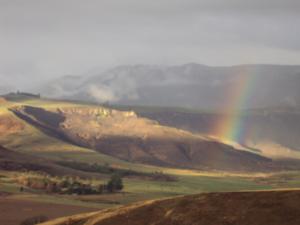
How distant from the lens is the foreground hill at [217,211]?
146ft

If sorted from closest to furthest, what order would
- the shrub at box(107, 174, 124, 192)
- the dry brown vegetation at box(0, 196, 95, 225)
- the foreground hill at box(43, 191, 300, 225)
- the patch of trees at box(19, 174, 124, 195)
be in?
the foreground hill at box(43, 191, 300, 225)
the dry brown vegetation at box(0, 196, 95, 225)
the patch of trees at box(19, 174, 124, 195)
the shrub at box(107, 174, 124, 192)

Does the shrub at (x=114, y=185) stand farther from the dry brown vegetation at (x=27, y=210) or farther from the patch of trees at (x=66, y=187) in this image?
the dry brown vegetation at (x=27, y=210)

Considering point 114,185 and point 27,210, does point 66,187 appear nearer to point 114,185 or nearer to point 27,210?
point 114,185

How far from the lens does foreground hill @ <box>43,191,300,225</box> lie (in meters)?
44.5

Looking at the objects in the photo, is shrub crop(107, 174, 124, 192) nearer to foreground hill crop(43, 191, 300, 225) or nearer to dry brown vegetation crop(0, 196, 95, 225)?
dry brown vegetation crop(0, 196, 95, 225)

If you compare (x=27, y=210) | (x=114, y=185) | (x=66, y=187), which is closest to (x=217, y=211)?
(x=27, y=210)

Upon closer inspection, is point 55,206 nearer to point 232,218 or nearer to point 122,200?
point 122,200

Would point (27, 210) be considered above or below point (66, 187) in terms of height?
below

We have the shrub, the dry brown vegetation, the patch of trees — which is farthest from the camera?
the shrub

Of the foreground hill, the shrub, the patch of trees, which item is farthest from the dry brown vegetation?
the shrub

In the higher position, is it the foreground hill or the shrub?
the shrub

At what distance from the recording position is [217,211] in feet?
157

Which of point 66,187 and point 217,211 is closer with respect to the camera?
point 217,211

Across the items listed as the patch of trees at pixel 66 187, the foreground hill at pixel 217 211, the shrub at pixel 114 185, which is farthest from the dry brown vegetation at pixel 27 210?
the shrub at pixel 114 185
